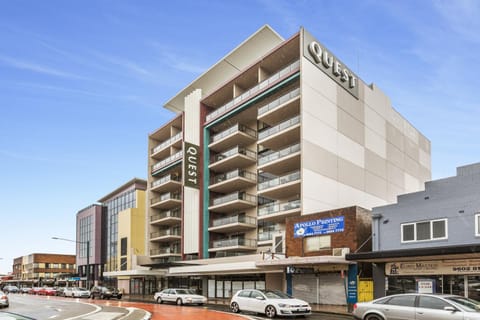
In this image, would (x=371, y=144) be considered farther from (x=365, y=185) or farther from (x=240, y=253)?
(x=240, y=253)

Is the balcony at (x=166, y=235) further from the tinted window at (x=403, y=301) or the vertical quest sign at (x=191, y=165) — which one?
the tinted window at (x=403, y=301)

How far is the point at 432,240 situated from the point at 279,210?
641 inches

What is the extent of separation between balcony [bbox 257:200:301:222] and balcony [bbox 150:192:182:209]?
1638 centimetres

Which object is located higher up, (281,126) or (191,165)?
(281,126)

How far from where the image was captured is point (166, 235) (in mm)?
56312

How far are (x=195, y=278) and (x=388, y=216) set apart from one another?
1033 inches

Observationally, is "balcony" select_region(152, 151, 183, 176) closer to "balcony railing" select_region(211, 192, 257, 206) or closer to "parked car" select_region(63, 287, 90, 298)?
"balcony railing" select_region(211, 192, 257, 206)

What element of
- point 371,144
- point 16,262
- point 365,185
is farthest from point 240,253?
point 16,262

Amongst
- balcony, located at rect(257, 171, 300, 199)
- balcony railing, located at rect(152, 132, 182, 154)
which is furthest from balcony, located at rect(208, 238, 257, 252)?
balcony railing, located at rect(152, 132, 182, 154)

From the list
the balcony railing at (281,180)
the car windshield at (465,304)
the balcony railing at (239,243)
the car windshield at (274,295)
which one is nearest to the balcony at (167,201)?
the balcony railing at (239,243)

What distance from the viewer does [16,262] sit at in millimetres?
135875

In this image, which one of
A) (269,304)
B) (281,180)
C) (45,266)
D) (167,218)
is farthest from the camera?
(45,266)

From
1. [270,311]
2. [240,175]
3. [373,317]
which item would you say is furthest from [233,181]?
[373,317]

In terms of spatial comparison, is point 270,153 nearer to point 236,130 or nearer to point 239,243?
point 236,130
